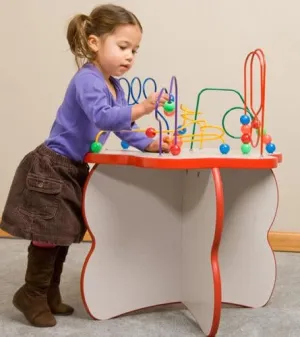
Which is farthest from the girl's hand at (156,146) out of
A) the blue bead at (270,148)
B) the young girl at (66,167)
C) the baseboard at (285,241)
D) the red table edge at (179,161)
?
the baseboard at (285,241)

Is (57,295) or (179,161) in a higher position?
(179,161)

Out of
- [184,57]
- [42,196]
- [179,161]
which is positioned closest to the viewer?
[179,161]

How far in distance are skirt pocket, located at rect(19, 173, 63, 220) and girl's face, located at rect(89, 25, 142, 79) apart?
264 millimetres

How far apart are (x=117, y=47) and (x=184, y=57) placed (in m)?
0.64

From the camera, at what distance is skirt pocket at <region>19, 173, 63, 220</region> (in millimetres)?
1060

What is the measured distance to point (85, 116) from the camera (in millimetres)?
1106

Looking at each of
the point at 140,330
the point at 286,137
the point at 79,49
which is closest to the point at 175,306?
the point at 140,330

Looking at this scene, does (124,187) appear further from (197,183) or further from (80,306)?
(80,306)

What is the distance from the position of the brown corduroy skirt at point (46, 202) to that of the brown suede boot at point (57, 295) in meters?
0.10

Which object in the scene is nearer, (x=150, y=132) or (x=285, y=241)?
(x=150, y=132)

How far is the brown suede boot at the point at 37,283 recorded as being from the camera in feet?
3.55

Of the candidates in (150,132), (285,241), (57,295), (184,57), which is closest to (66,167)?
(150,132)

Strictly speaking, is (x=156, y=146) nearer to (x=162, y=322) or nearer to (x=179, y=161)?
(x=179, y=161)

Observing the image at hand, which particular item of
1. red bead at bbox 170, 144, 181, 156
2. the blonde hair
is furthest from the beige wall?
red bead at bbox 170, 144, 181, 156
